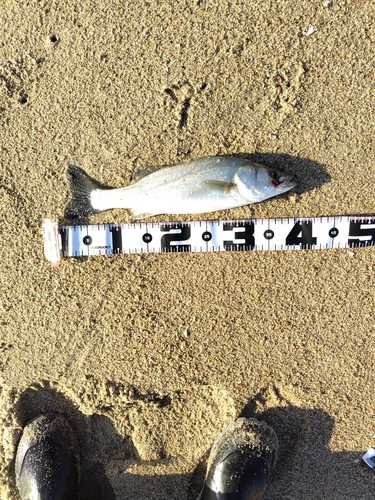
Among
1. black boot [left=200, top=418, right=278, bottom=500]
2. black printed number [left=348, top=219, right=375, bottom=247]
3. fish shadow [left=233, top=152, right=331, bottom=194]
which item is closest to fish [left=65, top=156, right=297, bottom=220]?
fish shadow [left=233, top=152, right=331, bottom=194]

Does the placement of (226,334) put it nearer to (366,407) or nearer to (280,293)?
(280,293)

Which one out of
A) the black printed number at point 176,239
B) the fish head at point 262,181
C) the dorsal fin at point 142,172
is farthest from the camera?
the black printed number at point 176,239

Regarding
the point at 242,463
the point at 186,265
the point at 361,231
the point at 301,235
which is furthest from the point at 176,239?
the point at 242,463

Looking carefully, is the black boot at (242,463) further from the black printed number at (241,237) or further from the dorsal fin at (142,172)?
the dorsal fin at (142,172)

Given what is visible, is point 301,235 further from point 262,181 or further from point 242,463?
point 242,463

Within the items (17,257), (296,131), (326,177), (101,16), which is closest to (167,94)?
(101,16)

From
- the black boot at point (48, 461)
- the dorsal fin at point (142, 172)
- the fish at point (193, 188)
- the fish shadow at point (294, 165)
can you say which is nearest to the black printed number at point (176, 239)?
the fish at point (193, 188)

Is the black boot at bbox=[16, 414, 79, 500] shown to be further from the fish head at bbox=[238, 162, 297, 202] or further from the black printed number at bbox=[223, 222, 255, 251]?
the fish head at bbox=[238, 162, 297, 202]
